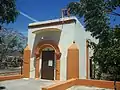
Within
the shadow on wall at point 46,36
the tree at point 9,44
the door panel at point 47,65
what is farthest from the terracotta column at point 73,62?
the tree at point 9,44

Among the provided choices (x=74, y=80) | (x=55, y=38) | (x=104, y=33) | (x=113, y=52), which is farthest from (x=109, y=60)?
(x=55, y=38)

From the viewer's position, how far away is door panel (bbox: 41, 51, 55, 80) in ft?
55.6

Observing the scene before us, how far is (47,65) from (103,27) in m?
7.67

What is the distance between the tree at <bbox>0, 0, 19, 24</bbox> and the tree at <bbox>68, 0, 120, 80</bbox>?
9.38 ft

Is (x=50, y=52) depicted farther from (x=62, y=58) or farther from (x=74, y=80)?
(x=74, y=80)

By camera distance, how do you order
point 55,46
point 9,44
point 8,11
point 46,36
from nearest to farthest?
point 8,11 → point 55,46 → point 46,36 → point 9,44

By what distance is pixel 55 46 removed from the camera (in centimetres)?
1644

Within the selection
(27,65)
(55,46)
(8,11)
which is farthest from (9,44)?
(8,11)

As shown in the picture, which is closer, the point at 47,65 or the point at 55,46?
the point at 55,46

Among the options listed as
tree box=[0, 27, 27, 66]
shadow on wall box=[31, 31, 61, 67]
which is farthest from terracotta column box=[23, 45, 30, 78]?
tree box=[0, 27, 27, 66]

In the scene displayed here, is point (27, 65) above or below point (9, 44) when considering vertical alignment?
below

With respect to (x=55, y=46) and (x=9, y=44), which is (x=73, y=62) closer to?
(x=55, y=46)

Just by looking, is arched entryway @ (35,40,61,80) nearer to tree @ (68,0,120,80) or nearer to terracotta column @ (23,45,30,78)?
terracotta column @ (23,45,30,78)

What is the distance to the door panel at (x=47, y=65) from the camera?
55.6 ft
